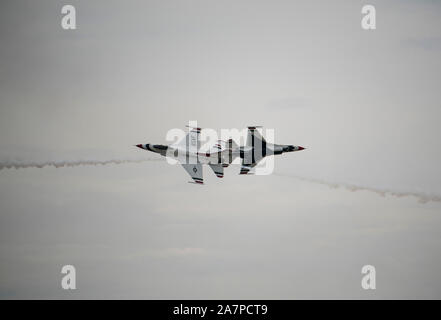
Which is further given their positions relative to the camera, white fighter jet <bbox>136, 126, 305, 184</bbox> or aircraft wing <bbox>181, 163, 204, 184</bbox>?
aircraft wing <bbox>181, 163, 204, 184</bbox>

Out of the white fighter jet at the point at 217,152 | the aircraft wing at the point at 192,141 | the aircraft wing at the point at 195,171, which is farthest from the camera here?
the aircraft wing at the point at 195,171

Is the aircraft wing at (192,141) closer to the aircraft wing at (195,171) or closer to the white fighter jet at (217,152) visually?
the white fighter jet at (217,152)

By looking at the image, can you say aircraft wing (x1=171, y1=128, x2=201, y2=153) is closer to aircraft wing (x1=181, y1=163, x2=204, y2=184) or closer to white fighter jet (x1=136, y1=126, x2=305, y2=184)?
white fighter jet (x1=136, y1=126, x2=305, y2=184)

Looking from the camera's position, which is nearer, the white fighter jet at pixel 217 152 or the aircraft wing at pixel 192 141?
the white fighter jet at pixel 217 152

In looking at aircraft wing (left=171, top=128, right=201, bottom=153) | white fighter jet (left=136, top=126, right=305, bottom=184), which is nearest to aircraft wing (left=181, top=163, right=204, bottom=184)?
white fighter jet (left=136, top=126, right=305, bottom=184)

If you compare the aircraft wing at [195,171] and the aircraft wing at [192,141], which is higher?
the aircraft wing at [192,141]

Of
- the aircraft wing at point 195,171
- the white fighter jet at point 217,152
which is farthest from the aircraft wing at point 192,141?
the aircraft wing at point 195,171
